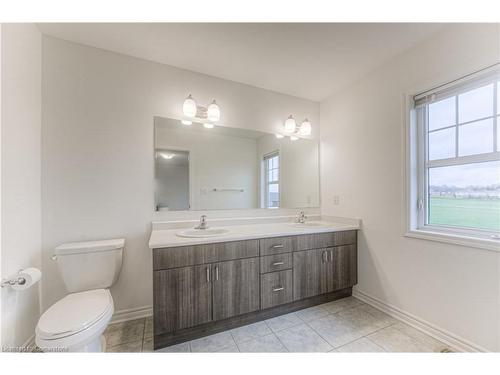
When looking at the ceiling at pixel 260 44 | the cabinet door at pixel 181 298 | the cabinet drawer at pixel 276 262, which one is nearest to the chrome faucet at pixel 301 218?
the cabinet drawer at pixel 276 262

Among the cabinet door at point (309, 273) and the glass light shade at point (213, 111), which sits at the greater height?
the glass light shade at point (213, 111)

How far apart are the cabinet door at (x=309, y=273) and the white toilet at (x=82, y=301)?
1.47m

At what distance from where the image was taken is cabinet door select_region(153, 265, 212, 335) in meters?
1.46

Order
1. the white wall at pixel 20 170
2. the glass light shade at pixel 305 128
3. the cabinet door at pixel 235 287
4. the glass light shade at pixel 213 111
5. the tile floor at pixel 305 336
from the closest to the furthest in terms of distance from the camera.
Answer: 1. the white wall at pixel 20 170
2. the tile floor at pixel 305 336
3. the cabinet door at pixel 235 287
4. the glass light shade at pixel 213 111
5. the glass light shade at pixel 305 128

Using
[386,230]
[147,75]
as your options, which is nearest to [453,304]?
[386,230]

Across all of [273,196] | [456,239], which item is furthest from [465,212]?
[273,196]

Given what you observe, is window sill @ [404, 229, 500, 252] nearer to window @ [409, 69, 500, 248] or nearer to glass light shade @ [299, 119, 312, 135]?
window @ [409, 69, 500, 248]

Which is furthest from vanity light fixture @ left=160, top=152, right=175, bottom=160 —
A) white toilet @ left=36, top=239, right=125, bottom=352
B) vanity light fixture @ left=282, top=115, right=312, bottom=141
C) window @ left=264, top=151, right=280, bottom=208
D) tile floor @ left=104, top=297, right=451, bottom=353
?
tile floor @ left=104, top=297, right=451, bottom=353

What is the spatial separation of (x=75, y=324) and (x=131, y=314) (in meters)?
0.83

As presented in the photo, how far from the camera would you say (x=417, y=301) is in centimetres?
175

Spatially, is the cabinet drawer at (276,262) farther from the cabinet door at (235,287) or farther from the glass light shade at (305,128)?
the glass light shade at (305,128)

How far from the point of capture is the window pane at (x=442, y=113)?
1634 millimetres
